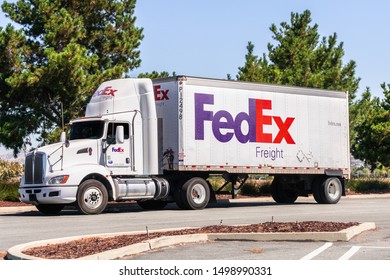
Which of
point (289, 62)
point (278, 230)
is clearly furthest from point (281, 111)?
point (289, 62)

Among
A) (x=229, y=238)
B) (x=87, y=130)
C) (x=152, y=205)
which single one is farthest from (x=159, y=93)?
(x=229, y=238)

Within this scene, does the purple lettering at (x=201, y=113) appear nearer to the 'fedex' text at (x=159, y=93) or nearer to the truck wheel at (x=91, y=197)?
the 'fedex' text at (x=159, y=93)

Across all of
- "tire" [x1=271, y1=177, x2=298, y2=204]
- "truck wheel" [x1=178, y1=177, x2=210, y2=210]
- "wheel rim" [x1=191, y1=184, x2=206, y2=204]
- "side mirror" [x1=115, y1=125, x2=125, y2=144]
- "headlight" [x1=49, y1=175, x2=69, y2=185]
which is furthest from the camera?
"tire" [x1=271, y1=177, x2=298, y2=204]

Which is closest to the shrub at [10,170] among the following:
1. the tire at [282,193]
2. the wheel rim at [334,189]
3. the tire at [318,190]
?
the tire at [282,193]

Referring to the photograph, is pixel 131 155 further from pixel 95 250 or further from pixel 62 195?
pixel 95 250

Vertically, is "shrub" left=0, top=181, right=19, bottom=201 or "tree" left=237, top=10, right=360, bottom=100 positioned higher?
"tree" left=237, top=10, right=360, bottom=100

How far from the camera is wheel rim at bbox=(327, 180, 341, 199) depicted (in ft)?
93.6

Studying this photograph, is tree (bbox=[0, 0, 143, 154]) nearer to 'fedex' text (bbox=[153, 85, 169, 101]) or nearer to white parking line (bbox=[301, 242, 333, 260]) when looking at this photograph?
'fedex' text (bbox=[153, 85, 169, 101])

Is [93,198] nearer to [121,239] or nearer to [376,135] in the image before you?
[121,239]

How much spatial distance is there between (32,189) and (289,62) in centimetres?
2858

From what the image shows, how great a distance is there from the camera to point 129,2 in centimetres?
3669

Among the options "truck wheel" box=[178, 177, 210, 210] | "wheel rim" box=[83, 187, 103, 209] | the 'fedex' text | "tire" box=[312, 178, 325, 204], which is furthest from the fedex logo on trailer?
"wheel rim" box=[83, 187, 103, 209]

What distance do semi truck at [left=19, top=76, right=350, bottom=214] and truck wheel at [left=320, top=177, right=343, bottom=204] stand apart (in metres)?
0.96

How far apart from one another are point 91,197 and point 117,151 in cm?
174
